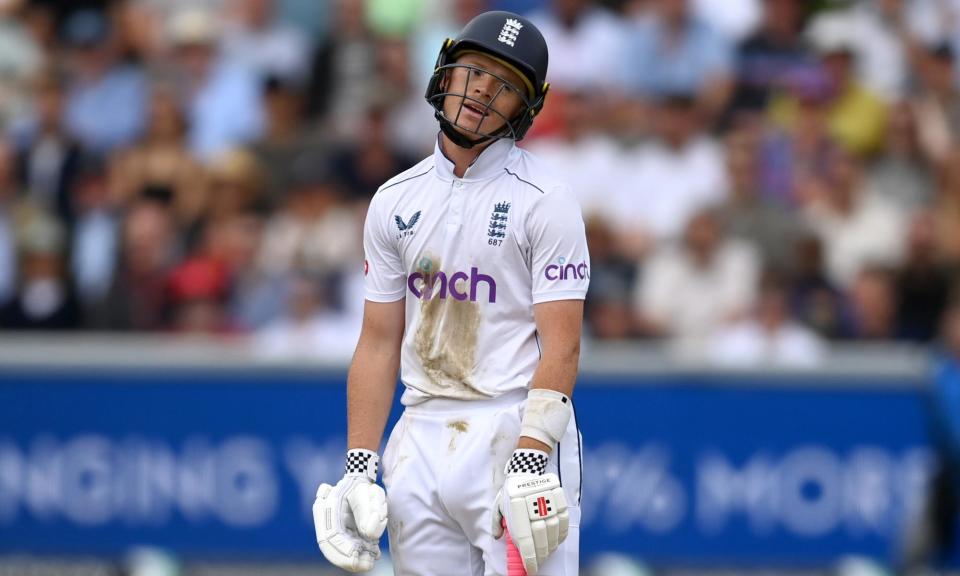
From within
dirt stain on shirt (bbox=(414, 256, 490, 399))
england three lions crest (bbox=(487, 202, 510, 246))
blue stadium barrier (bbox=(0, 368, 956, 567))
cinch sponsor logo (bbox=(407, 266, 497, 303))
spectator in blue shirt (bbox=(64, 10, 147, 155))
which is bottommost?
blue stadium barrier (bbox=(0, 368, 956, 567))

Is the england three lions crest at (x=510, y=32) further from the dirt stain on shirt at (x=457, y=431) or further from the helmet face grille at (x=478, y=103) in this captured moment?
the dirt stain on shirt at (x=457, y=431)

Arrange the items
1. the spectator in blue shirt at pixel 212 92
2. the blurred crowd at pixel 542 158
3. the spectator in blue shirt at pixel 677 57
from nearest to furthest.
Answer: the blurred crowd at pixel 542 158, the spectator in blue shirt at pixel 212 92, the spectator in blue shirt at pixel 677 57

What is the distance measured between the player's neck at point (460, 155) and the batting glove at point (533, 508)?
3.06 feet

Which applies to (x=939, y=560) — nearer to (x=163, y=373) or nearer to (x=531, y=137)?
(x=531, y=137)

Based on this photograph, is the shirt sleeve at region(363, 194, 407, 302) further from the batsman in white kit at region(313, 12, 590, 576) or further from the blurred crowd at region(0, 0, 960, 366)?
the blurred crowd at region(0, 0, 960, 366)

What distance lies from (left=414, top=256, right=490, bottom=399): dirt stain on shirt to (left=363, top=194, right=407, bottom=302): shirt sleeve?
116mm

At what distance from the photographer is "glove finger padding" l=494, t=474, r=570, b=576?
4871 millimetres

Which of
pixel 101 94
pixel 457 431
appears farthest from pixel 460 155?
pixel 101 94

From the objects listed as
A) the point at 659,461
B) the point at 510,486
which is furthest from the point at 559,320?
the point at 659,461

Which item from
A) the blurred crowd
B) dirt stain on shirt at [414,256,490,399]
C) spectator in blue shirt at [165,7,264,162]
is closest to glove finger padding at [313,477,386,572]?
dirt stain on shirt at [414,256,490,399]

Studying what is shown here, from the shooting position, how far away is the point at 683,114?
11594mm

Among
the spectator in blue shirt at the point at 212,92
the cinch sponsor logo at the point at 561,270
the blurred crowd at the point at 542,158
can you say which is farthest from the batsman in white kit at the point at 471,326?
the spectator in blue shirt at the point at 212,92

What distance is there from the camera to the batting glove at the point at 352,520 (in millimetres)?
5129

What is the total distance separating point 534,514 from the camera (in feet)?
16.0
